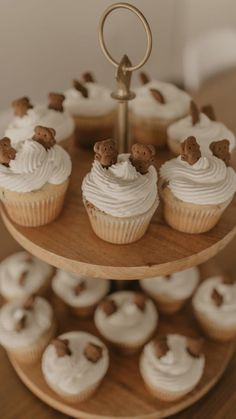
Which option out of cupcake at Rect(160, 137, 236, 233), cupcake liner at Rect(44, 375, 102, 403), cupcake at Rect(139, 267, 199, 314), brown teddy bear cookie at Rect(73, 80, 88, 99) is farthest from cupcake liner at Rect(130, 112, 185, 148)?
cupcake liner at Rect(44, 375, 102, 403)

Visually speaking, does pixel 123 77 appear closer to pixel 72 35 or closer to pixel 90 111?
pixel 90 111

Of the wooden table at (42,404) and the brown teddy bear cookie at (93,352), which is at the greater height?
the brown teddy bear cookie at (93,352)

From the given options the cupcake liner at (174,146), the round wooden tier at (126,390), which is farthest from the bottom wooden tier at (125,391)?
the cupcake liner at (174,146)

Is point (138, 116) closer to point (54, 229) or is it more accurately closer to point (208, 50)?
point (54, 229)

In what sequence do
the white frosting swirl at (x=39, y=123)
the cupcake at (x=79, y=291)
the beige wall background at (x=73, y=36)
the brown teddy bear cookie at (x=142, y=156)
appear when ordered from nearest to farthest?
the brown teddy bear cookie at (x=142, y=156), the white frosting swirl at (x=39, y=123), the cupcake at (x=79, y=291), the beige wall background at (x=73, y=36)

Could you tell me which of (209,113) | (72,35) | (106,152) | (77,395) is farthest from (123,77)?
(72,35)

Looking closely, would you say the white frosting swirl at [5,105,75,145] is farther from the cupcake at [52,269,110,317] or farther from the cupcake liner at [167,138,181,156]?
the cupcake at [52,269,110,317]

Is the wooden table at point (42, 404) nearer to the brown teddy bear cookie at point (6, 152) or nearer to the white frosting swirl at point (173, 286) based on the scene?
the white frosting swirl at point (173, 286)
